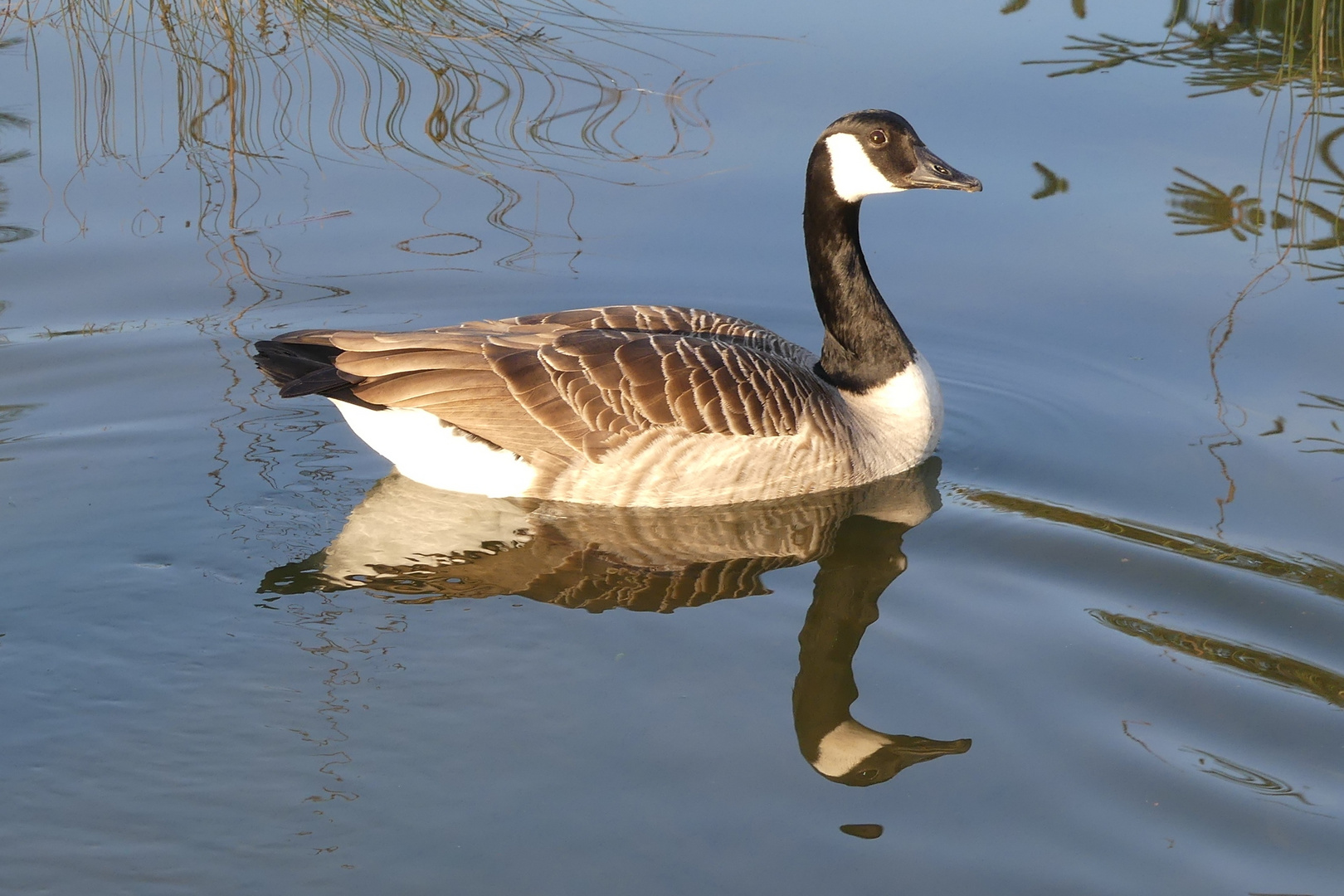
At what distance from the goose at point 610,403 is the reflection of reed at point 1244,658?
189 cm

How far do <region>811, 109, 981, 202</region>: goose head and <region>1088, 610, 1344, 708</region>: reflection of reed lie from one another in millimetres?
2608

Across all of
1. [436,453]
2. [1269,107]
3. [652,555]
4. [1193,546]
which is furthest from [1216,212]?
[436,453]

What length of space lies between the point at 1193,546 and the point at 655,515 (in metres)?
2.67

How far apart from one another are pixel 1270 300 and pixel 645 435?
447 centimetres

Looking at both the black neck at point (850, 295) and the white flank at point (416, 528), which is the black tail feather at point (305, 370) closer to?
the white flank at point (416, 528)

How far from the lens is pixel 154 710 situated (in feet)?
18.6

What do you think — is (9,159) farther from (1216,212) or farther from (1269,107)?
(1269,107)

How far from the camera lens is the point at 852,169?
7.86 meters

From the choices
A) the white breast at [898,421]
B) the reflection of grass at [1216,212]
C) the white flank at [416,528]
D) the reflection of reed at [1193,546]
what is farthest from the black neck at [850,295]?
the reflection of grass at [1216,212]

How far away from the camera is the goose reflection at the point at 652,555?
21.4 ft

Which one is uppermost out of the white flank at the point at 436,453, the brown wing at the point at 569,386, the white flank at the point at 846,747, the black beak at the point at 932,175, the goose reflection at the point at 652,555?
the black beak at the point at 932,175

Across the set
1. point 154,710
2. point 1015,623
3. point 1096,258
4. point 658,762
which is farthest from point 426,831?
point 1096,258

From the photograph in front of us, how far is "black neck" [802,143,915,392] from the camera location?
805cm

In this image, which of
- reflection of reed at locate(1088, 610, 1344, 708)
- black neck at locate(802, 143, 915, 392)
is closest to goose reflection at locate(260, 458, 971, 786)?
black neck at locate(802, 143, 915, 392)
